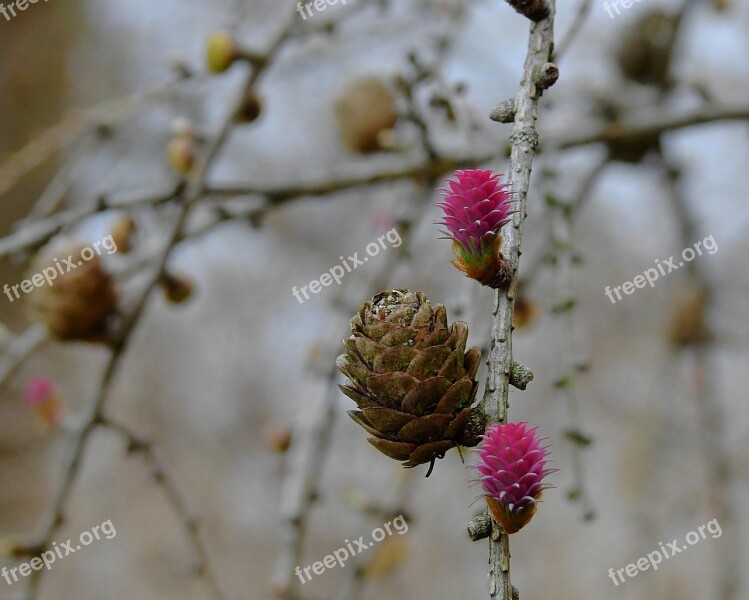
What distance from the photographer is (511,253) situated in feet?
2.13

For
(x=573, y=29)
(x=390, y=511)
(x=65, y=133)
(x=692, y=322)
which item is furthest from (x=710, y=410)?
(x=65, y=133)

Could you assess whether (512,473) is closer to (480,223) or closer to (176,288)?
(480,223)

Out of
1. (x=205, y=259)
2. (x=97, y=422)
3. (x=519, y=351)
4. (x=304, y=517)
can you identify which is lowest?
(x=519, y=351)

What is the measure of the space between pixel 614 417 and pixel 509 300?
12.4 feet

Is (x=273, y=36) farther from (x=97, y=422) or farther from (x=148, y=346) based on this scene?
(x=148, y=346)

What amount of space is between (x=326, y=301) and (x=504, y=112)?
2.00 meters

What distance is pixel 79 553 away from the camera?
473 cm

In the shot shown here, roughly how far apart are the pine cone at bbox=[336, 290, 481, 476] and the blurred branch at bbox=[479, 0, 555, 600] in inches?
1.7

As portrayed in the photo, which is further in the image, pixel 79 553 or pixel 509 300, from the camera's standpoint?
pixel 79 553

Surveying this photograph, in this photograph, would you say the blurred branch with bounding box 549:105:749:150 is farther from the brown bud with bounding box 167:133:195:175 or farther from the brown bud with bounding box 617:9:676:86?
the brown bud with bounding box 167:133:195:175

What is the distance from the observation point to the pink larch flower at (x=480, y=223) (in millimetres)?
630

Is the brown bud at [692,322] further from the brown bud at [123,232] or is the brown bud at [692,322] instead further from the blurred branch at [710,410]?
the brown bud at [123,232]

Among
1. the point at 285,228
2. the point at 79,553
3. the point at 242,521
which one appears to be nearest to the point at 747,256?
the point at 285,228

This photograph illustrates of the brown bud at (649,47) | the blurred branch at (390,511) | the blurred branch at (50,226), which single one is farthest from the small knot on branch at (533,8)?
the brown bud at (649,47)
